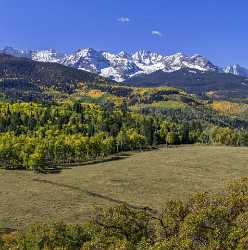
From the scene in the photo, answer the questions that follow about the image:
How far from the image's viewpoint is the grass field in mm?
122144

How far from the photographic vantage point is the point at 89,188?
15825 cm

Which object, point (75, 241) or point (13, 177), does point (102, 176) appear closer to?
point (13, 177)

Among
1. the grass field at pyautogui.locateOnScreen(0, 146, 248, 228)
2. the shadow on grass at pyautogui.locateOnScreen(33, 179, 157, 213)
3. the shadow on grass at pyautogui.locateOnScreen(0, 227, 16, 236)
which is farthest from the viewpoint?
the shadow on grass at pyautogui.locateOnScreen(33, 179, 157, 213)

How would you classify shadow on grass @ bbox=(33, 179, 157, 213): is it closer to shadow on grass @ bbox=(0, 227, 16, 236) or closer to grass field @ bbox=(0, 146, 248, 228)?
grass field @ bbox=(0, 146, 248, 228)

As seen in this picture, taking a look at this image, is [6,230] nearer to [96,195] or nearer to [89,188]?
[96,195]

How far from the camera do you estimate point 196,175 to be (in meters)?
182

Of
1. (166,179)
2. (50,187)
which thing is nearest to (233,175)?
A: (166,179)

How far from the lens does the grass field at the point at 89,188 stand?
401 ft

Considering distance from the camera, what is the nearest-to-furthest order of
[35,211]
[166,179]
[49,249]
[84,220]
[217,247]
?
[217,247] → [49,249] → [84,220] → [35,211] → [166,179]

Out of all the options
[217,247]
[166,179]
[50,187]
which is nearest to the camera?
[217,247]

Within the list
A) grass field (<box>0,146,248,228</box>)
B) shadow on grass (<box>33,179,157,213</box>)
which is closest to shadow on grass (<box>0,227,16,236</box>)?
grass field (<box>0,146,248,228</box>)

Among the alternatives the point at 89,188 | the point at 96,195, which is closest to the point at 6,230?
the point at 96,195

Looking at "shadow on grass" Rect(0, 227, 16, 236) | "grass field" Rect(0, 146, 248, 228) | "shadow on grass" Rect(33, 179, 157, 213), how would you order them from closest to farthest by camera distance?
"shadow on grass" Rect(0, 227, 16, 236), "grass field" Rect(0, 146, 248, 228), "shadow on grass" Rect(33, 179, 157, 213)

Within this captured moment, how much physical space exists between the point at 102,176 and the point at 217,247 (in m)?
129
